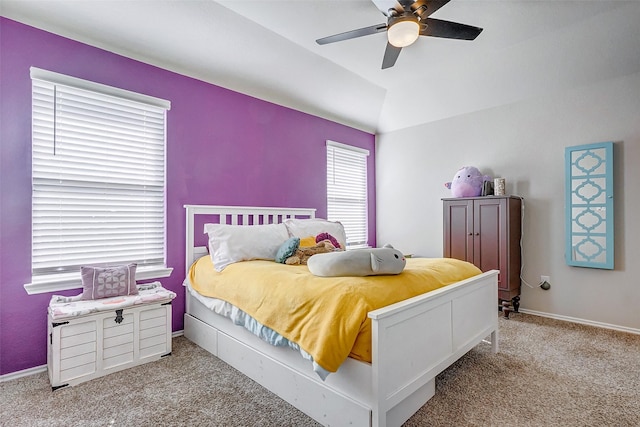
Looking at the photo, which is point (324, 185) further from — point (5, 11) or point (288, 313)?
point (5, 11)

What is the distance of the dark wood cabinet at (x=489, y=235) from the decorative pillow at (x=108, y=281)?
3435 millimetres

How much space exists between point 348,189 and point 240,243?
2.52 metres

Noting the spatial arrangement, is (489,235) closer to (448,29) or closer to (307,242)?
(307,242)

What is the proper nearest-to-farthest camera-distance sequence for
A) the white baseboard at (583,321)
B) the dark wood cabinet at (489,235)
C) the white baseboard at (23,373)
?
the white baseboard at (23,373), the white baseboard at (583,321), the dark wood cabinet at (489,235)

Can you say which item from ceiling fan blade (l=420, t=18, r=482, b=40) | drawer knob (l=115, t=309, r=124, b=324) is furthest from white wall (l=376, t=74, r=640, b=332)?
drawer knob (l=115, t=309, r=124, b=324)

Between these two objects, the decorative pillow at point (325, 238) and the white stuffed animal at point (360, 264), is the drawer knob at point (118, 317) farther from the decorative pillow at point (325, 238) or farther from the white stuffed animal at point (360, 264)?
the decorative pillow at point (325, 238)

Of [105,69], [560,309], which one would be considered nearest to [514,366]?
[560,309]

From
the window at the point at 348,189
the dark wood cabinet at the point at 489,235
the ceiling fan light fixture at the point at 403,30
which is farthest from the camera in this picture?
the window at the point at 348,189

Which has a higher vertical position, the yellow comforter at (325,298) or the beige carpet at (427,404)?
the yellow comforter at (325,298)

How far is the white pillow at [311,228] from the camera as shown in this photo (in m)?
3.23

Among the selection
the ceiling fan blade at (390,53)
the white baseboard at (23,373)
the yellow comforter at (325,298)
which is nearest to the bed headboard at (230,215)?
the yellow comforter at (325,298)

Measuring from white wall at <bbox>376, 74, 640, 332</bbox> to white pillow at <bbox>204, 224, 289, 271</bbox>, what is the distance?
103 inches

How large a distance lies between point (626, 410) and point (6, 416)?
139 inches

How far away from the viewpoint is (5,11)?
7.25ft
